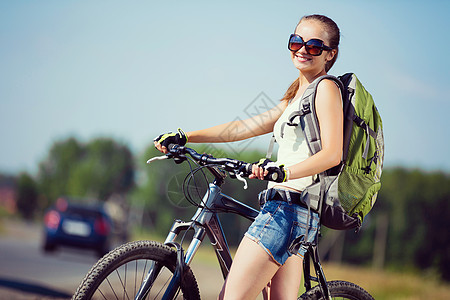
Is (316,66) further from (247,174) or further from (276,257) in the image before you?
(276,257)

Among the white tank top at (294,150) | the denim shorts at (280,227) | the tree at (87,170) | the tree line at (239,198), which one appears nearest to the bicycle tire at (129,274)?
the denim shorts at (280,227)

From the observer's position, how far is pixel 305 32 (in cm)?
286

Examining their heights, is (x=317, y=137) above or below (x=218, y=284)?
above

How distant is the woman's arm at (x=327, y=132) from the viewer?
258 cm

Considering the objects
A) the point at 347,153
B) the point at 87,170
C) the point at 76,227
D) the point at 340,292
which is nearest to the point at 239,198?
the point at 87,170

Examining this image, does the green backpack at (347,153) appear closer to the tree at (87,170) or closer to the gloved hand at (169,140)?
the gloved hand at (169,140)

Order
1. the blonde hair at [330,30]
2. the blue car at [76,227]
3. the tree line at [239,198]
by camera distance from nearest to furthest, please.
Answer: the blonde hair at [330,30]
the blue car at [76,227]
the tree line at [239,198]

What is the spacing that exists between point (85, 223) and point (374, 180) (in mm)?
14408

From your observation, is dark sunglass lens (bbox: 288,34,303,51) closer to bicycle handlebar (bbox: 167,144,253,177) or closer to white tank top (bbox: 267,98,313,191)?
white tank top (bbox: 267,98,313,191)

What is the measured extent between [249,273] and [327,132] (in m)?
0.70

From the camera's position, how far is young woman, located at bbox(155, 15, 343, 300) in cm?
262

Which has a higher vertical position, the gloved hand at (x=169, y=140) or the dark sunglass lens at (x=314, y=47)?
the dark sunglass lens at (x=314, y=47)

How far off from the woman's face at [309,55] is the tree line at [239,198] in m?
29.5

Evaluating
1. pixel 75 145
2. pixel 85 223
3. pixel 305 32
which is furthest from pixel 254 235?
pixel 75 145
